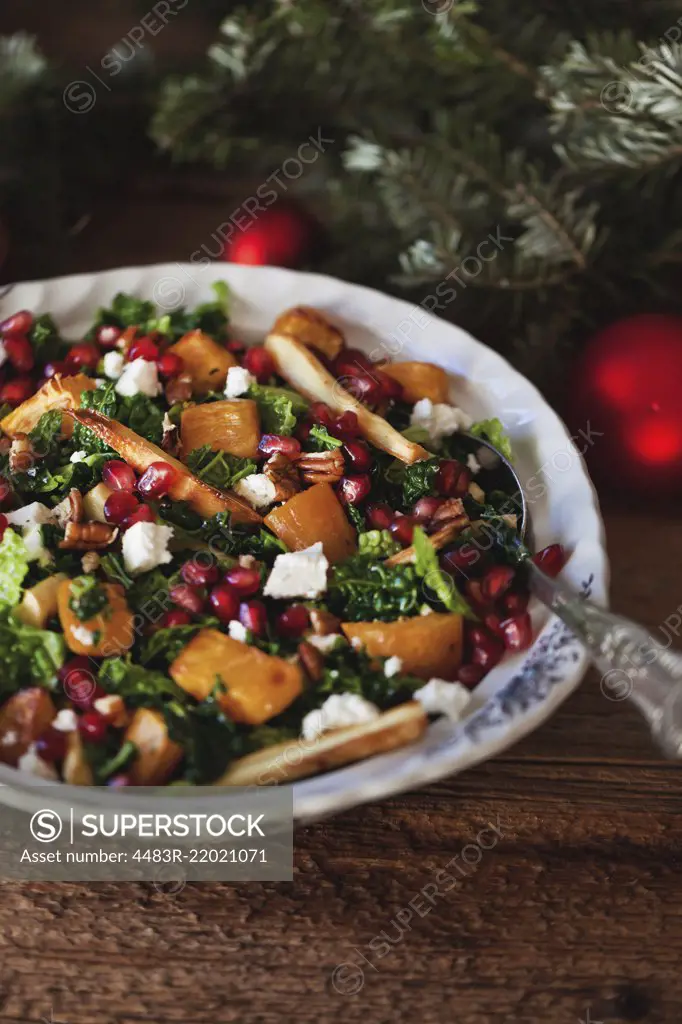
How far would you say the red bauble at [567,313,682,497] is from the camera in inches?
102

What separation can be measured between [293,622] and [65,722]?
485 millimetres

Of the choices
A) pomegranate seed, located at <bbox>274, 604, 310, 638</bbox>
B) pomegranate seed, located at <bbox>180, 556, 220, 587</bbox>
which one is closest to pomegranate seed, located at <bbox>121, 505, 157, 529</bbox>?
pomegranate seed, located at <bbox>180, 556, 220, 587</bbox>

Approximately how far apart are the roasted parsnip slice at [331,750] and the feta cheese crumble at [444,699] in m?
0.05

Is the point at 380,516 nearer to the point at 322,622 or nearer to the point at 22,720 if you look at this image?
the point at 322,622

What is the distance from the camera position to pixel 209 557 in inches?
80.4

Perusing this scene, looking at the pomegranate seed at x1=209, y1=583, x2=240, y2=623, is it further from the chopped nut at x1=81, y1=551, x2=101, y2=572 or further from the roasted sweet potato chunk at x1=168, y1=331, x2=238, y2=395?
the roasted sweet potato chunk at x1=168, y1=331, x2=238, y2=395

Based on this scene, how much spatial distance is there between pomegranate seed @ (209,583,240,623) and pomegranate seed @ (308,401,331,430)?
0.52 meters

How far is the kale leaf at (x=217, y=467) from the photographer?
7.20ft

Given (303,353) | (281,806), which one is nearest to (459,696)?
(281,806)

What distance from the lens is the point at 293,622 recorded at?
1.92 metres

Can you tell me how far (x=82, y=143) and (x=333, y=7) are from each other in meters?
1.23

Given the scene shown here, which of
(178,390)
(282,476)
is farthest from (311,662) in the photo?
(178,390)

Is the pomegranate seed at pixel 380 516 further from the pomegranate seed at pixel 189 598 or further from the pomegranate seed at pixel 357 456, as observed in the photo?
the pomegranate seed at pixel 189 598

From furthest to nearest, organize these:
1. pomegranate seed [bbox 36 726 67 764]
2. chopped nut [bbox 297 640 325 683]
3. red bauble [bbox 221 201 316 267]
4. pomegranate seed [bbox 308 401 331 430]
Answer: red bauble [bbox 221 201 316 267] < pomegranate seed [bbox 308 401 331 430] < chopped nut [bbox 297 640 325 683] < pomegranate seed [bbox 36 726 67 764]
